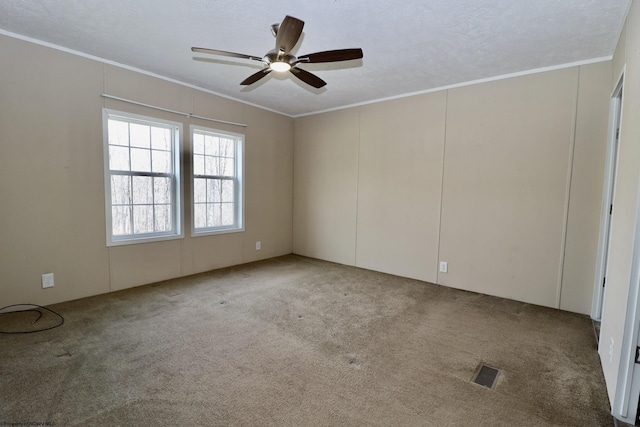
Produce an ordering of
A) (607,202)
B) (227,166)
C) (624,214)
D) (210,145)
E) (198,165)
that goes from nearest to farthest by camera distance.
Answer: (624,214) → (607,202) → (198,165) → (210,145) → (227,166)

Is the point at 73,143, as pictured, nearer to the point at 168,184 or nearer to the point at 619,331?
the point at 168,184

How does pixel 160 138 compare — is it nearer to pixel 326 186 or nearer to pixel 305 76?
pixel 305 76

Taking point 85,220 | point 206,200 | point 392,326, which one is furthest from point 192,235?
point 392,326

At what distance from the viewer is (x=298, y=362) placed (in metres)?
2.22

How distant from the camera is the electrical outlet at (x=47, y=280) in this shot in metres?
3.07

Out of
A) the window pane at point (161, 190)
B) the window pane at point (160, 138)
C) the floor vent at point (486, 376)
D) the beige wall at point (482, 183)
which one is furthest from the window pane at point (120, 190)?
the floor vent at point (486, 376)

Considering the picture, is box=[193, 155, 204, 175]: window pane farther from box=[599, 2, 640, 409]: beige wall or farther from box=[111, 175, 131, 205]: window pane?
box=[599, 2, 640, 409]: beige wall

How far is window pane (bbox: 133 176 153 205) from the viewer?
3744mm

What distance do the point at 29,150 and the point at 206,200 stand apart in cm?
198

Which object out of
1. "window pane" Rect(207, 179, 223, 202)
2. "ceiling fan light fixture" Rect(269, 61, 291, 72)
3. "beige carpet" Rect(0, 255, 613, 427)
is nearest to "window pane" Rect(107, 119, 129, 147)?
"window pane" Rect(207, 179, 223, 202)

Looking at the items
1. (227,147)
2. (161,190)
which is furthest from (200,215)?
(227,147)

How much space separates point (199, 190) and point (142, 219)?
0.86m

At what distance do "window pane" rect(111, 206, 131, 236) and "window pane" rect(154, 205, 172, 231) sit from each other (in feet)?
1.08

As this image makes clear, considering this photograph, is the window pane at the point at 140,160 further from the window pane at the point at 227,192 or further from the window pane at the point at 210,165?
the window pane at the point at 227,192
